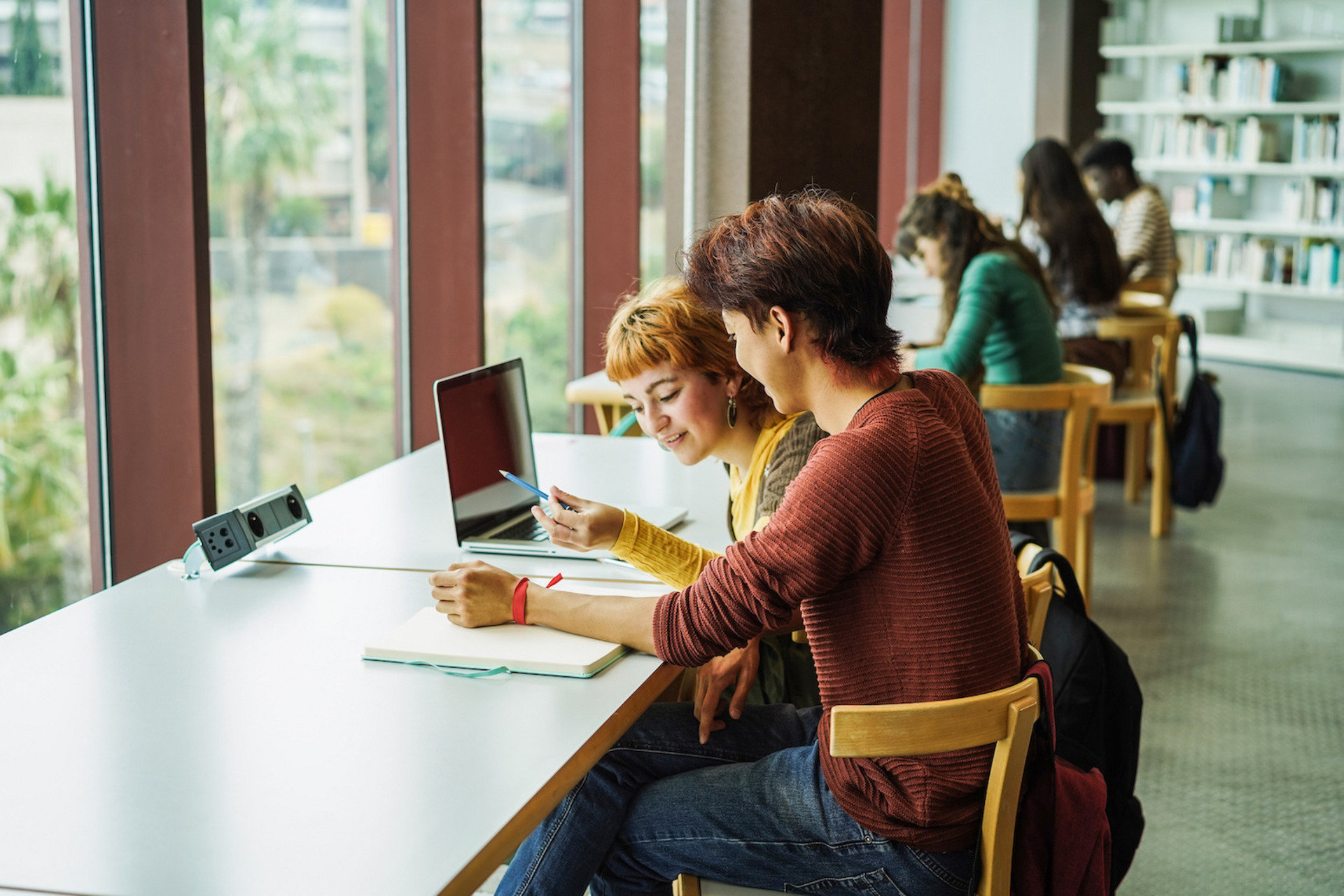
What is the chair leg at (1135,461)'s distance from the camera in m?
5.41

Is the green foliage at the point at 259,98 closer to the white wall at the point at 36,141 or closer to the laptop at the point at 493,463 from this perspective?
the white wall at the point at 36,141

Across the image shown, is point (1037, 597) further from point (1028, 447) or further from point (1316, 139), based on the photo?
point (1316, 139)

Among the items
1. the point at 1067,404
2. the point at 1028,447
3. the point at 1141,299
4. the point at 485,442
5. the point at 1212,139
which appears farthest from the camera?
the point at 1212,139

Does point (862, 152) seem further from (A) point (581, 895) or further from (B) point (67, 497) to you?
(A) point (581, 895)

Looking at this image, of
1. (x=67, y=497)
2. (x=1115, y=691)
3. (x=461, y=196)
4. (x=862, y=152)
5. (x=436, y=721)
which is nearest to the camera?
(x=436, y=721)

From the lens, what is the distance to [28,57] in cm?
219

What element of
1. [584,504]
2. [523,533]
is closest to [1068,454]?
[523,533]

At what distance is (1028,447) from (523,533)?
1.71 meters

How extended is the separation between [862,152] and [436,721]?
10.7 ft

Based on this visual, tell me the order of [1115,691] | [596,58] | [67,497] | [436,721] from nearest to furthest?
[436,721], [1115,691], [67,497], [596,58]

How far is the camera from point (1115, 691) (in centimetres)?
184

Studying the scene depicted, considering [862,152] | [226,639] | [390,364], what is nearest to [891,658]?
[226,639]

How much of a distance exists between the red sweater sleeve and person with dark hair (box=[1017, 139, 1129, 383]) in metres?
3.80

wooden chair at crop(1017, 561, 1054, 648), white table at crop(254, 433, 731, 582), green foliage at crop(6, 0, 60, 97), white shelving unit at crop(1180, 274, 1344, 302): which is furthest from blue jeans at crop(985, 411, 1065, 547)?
white shelving unit at crop(1180, 274, 1344, 302)
